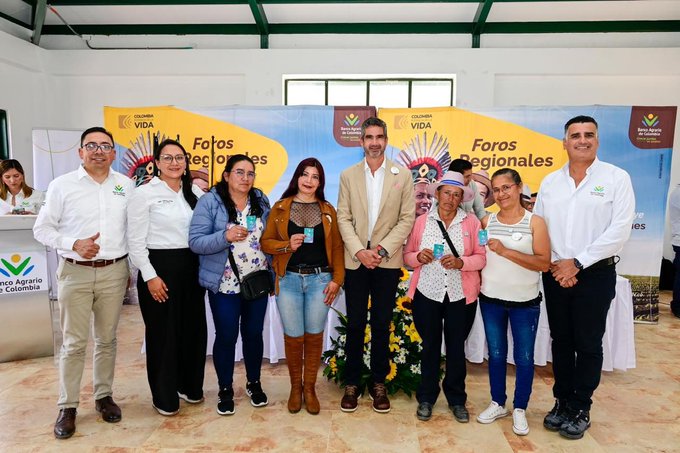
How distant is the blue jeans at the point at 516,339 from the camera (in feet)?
7.53

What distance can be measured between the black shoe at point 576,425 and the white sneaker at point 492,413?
32 cm

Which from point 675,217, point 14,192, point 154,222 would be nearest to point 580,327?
point 154,222

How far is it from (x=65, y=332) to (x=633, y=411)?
3431mm

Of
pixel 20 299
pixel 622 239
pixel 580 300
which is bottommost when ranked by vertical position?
pixel 20 299

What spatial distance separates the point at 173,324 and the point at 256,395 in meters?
0.69

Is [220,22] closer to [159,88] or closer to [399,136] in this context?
[159,88]

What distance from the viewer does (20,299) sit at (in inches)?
142

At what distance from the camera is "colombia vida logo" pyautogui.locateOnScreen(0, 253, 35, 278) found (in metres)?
3.55

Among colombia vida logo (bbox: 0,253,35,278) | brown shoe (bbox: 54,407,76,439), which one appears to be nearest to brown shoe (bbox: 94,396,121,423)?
brown shoe (bbox: 54,407,76,439)

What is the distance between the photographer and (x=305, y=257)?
7.88ft

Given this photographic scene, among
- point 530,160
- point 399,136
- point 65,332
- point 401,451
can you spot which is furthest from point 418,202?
point 65,332

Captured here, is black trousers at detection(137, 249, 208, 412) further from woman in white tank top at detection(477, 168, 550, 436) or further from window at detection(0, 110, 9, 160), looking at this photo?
window at detection(0, 110, 9, 160)

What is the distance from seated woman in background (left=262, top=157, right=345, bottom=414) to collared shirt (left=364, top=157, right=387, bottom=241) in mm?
217

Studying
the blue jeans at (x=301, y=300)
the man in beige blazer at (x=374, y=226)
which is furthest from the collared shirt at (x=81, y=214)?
the man in beige blazer at (x=374, y=226)
